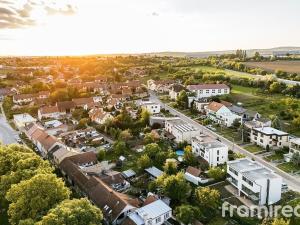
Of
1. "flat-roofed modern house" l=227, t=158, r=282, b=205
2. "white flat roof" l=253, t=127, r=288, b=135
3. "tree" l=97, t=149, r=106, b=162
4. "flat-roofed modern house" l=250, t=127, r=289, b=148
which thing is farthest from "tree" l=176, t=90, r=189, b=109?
"flat-roofed modern house" l=227, t=158, r=282, b=205

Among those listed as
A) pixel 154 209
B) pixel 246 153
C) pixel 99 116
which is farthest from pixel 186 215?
pixel 99 116

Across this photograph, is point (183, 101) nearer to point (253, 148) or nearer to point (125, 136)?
point (125, 136)

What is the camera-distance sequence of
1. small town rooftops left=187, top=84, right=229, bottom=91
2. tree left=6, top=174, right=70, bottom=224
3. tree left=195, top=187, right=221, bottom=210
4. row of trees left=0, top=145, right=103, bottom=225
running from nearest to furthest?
row of trees left=0, top=145, right=103, bottom=225
tree left=6, top=174, right=70, bottom=224
tree left=195, top=187, right=221, bottom=210
small town rooftops left=187, top=84, right=229, bottom=91

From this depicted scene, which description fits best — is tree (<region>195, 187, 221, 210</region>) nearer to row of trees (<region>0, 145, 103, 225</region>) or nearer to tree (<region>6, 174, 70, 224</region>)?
row of trees (<region>0, 145, 103, 225</region>)

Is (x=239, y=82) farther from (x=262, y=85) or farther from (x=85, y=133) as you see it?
(x=85, y=133)

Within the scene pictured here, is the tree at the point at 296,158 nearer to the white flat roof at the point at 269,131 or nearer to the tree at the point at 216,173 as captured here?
the white flat roof at the point at 269,131

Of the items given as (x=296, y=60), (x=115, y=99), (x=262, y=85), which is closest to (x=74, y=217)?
(x=115, y=99)
